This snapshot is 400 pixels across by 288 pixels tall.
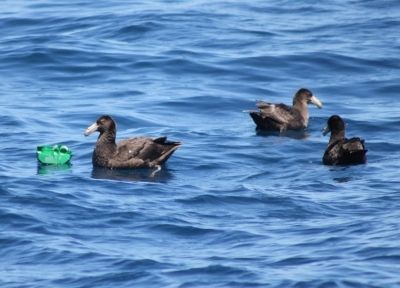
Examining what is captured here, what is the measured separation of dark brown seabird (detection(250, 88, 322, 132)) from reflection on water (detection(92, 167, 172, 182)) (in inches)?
124

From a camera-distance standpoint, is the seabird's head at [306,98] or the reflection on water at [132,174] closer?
the reflection on water at [132,174]

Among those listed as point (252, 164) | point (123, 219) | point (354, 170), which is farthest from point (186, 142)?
point (123, 219)

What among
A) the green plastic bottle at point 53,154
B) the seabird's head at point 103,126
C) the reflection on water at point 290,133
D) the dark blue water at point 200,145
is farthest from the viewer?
the reflection on water at point 290,133

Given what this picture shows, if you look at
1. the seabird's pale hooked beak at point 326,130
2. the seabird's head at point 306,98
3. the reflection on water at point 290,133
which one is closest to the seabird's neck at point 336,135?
the seabird's pale hooked beak at point 326,130

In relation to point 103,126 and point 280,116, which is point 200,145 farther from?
point 280,116

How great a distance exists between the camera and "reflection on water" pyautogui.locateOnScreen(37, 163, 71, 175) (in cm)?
1933

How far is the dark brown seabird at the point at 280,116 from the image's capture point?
22656mm

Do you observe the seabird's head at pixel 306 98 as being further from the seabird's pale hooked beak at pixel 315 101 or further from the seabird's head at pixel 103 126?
the seabird's head at pixel 103 126

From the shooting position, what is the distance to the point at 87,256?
14.8m

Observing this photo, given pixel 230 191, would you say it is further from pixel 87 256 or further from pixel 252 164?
pixel 87 256

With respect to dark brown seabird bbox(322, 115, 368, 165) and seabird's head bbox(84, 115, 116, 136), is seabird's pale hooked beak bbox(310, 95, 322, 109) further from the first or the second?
seabird's head bbox(84, 115, 116, 136)

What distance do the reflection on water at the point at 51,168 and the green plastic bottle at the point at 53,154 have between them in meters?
0.06

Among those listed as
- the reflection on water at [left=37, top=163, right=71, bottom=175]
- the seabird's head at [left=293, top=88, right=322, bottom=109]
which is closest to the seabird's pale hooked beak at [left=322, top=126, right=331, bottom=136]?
the seabird's head at [left=293, top=88, right=322, bottom=109]

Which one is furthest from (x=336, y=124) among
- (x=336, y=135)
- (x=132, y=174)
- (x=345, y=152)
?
(x=132, y=174)
